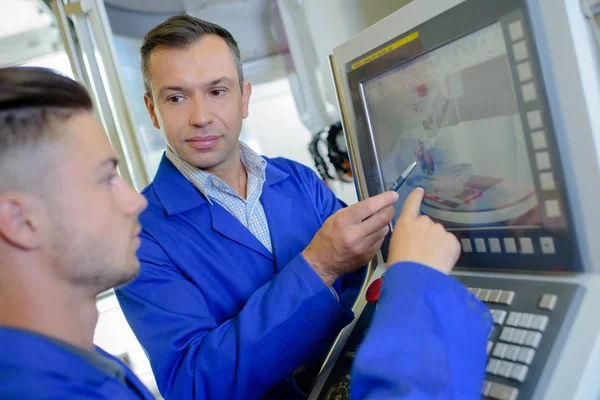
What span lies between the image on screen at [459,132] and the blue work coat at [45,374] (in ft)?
1.79

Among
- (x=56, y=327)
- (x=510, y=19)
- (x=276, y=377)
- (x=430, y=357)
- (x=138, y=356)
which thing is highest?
(x=510, y=19)

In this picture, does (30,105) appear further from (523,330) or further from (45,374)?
(523,330)

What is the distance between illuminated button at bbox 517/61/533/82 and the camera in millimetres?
567

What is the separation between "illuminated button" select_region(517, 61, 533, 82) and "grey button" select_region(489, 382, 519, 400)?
1.22ft

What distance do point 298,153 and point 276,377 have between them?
4.58ft

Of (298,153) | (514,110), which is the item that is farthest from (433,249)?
(298,153)

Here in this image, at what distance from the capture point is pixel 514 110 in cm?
60

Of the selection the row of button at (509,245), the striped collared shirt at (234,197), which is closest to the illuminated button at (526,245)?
the row of button at (509,245)

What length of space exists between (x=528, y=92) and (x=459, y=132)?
0.13 m

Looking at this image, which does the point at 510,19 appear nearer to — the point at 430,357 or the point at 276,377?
the point at 430,357

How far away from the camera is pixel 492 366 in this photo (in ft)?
1.88

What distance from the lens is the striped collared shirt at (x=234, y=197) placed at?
1021 millimetres

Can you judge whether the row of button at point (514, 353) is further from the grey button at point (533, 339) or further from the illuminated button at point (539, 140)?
the illuminated button at point (539, 140)

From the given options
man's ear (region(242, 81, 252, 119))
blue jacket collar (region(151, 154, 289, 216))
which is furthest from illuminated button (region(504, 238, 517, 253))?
man's ear (region(242, 81, 252, 119))
